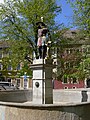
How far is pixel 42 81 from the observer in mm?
12727

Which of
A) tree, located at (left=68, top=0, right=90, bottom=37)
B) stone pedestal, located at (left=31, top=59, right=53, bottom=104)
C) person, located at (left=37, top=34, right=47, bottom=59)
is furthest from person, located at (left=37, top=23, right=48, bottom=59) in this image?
tree, located at (left=68, top=0, right=90, bottom=37)

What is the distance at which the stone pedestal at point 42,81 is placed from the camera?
12688mm

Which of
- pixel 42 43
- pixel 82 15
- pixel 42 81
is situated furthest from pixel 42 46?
pixel 82 15

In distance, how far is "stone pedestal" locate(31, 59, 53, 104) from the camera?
12688mm

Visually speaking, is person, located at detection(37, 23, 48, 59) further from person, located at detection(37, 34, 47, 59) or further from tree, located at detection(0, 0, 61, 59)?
tree, located at detection(0, 0, 61, 59)

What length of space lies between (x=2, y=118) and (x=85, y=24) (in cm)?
1600

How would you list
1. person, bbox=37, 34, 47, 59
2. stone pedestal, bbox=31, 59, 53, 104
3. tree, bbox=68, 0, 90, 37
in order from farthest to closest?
1. tree, bbox=68, 0, 90, 37
2. person, bbox=37, 34, 47, 59
3. stone pedestal, bbox=31, 59, 53, 104

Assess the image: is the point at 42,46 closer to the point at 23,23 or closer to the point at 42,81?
the point at 42,81

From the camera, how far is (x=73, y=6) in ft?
76.0

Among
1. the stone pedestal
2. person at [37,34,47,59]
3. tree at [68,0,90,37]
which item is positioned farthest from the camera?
tree at [68,0,90,37]

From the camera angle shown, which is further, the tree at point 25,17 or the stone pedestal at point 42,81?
the tree at point 25,17

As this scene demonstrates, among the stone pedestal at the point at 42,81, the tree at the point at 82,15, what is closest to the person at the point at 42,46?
the stone pedestal at the point at 42,81

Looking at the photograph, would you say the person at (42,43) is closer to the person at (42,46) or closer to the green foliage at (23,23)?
the person at (42,46)

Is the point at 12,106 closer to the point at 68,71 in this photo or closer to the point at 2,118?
the point at 2,118
